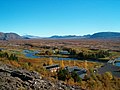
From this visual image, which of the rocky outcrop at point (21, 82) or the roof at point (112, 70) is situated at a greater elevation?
the rocky outcrop at point (21, 82)

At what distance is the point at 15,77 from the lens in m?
16.8

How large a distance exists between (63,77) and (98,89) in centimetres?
586

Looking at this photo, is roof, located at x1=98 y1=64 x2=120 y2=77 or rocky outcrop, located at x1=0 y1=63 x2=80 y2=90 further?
roof, located at x1=98 y1=64 x2=120 y2=77

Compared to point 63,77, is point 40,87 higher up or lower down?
higher up

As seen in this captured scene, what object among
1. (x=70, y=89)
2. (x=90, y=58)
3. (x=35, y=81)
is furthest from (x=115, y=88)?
(x=90, y=58)

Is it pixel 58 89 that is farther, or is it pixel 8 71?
pixel 8 71

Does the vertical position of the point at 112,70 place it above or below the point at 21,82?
below

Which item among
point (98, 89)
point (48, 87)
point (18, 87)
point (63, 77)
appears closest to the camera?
point (18, 87)

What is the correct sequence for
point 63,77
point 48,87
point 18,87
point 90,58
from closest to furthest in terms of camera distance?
point 18,87 < point 48,87 < point 63,77 < point 90,58

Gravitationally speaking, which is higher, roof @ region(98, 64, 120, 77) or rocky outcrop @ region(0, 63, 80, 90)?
rocky outcrop @ region(0, 63, 80, 90)

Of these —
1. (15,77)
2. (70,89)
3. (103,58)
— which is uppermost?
(15,77)

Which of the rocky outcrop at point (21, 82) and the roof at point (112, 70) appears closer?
the rocky outcrop at point (21, 82)

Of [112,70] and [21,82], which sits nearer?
[21,82]

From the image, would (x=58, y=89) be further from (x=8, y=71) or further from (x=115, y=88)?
(x=115, y=88)
